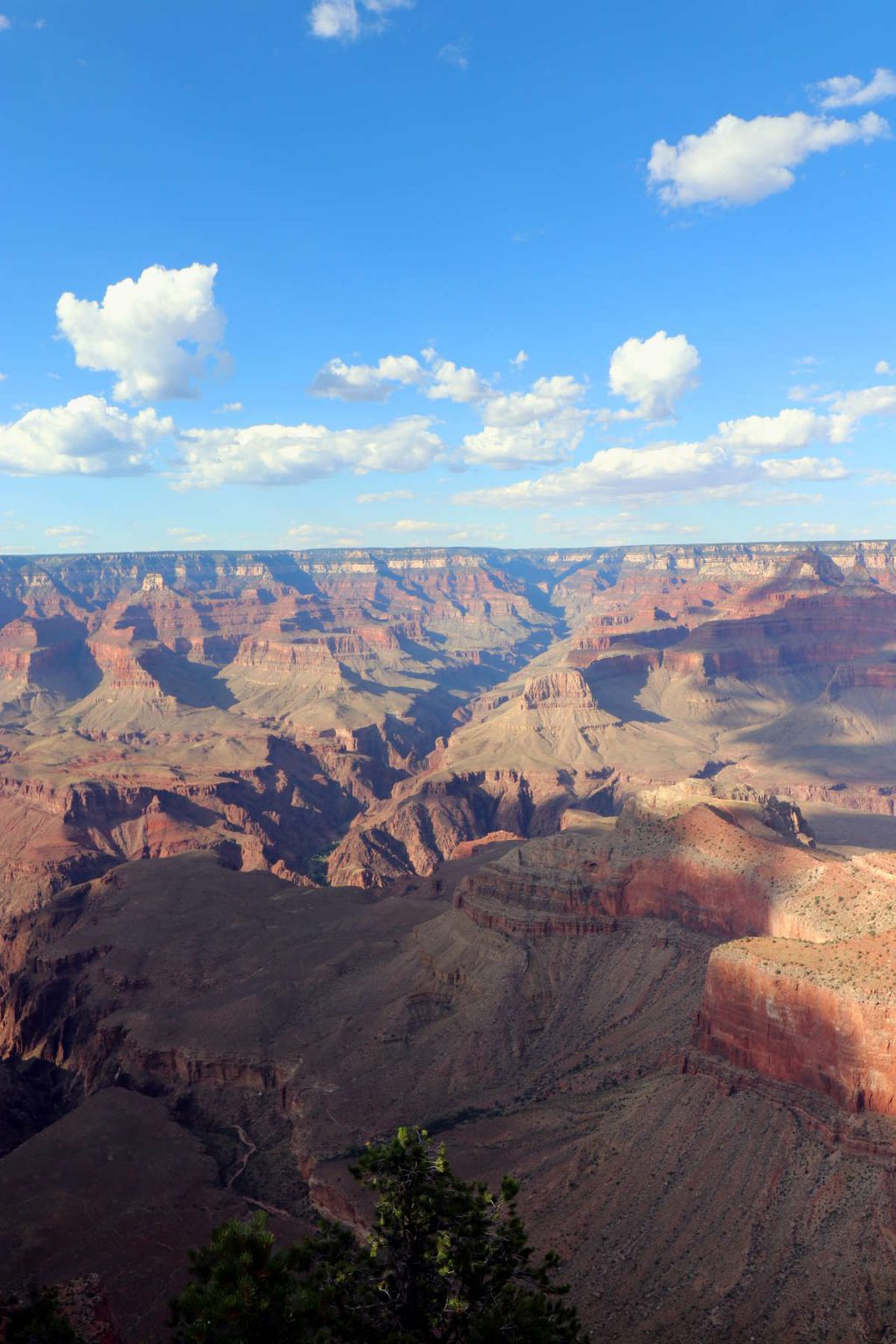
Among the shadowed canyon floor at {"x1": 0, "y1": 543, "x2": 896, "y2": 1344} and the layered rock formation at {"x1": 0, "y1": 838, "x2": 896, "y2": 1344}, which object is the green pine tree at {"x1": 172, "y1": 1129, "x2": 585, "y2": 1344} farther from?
the layered rock formation at {"x1": 0, "y1": 838, "x2": 896, "y2": 1344}

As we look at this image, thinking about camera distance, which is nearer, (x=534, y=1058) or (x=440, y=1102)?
(x=440, y=1102)

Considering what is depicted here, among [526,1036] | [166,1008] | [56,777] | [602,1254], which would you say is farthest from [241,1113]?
[56,777]

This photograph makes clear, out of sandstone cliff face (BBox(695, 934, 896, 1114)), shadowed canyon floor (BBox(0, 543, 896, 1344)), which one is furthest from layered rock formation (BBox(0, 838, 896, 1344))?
sandstone cliff face (BBox(695, 934, 896, 1114))

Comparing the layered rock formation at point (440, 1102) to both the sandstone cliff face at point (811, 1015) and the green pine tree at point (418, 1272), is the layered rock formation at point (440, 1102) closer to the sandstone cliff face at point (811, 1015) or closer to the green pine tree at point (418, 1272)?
the sandstone cliff face at point (811, 1015)

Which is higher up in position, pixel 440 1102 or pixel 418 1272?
pixel 418 1272

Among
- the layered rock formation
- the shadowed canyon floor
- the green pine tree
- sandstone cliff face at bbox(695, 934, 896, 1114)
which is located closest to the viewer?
the green pine tree

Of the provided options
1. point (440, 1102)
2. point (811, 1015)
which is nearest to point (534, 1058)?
point (440, 1102)

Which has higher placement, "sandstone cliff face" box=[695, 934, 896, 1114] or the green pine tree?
the green pine tree

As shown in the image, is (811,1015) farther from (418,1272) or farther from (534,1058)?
(418,1272)

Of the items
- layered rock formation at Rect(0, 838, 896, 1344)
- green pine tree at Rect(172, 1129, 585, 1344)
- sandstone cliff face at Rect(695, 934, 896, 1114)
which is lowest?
layered rock formation at Rect(0, 838, 896, 1344)

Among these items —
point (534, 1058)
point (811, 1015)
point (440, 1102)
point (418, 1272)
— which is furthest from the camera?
point (534, 1058)

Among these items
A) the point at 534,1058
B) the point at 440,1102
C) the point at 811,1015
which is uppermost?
the point at 811,1015
